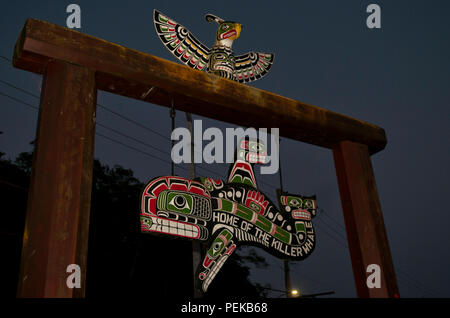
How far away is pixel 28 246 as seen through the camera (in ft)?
7.95

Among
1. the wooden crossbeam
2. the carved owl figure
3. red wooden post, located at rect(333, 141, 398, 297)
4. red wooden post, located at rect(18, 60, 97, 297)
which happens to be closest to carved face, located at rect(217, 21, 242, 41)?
the carved owl figure

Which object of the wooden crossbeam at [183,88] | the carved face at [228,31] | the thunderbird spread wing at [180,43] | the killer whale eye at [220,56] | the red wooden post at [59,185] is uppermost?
the carved face at [228,31]

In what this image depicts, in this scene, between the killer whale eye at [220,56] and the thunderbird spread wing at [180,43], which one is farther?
the killer whale eye at [220,56]

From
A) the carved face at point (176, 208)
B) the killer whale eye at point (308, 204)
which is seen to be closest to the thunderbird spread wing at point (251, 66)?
the killer whale eye at point (308, 204)

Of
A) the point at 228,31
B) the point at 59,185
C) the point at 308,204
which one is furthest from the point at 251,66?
the point at 59,185

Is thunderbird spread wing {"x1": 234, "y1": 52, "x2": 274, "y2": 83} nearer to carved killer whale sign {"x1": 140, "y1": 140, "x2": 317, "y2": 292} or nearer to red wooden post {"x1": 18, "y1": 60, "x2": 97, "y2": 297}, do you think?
carved killer whale sign {"x1": 140, "y1": 140, "x2": 317, "y2": 292}

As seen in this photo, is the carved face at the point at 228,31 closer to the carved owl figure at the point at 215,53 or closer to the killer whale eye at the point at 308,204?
the carved owl figure at the point at 215,53

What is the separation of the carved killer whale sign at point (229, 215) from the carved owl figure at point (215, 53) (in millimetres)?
873

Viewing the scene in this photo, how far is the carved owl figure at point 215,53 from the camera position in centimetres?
439

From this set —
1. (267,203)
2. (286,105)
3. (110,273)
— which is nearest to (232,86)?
(286,105)

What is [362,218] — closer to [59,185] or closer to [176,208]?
[176,208]

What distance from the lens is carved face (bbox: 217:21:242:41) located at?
4.66 meters

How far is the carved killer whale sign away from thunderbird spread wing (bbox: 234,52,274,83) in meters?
0.85

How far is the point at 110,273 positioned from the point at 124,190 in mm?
3386
